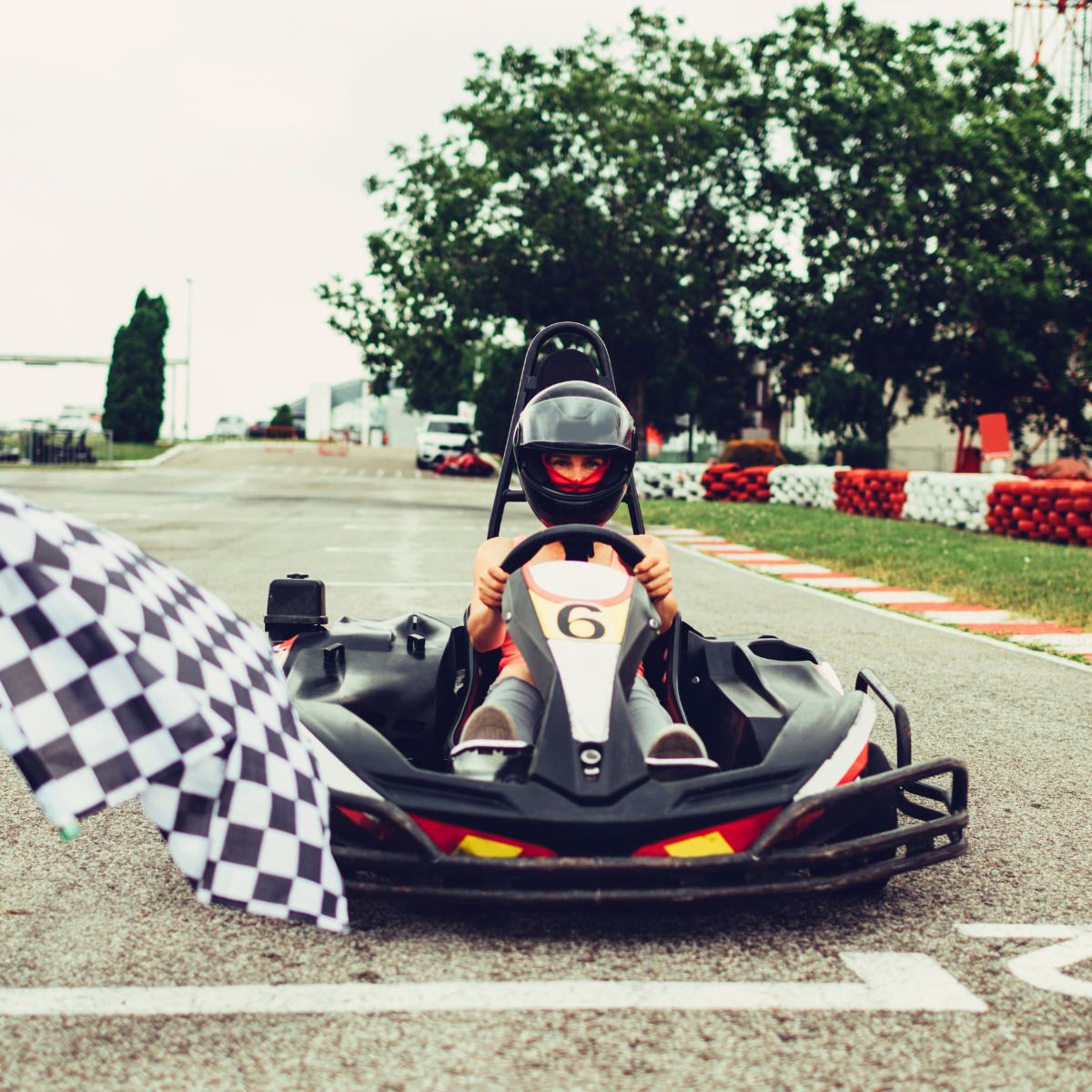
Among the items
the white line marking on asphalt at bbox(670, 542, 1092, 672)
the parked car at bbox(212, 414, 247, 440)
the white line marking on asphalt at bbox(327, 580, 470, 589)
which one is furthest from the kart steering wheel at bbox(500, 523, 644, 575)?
the parked car at bbox(212, 414, 247, 440)

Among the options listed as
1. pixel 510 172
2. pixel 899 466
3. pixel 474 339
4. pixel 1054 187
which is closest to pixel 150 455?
pixel 474 339

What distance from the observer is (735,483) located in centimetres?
2473

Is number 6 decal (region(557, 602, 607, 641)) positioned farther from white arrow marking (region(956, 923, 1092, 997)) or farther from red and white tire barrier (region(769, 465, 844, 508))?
red and white tire barrier (region(769, 465, 844, 508))

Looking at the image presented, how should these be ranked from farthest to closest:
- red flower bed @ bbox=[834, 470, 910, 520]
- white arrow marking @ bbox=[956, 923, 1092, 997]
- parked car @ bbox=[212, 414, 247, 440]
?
parked car @ bbox=[212, 414, 247, 440] → red flower bed @ bbox=[834, 470, 910, 520] → white arrow marking @ bbox=[956, 923, 1092, 997]

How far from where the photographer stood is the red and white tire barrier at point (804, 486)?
22.1m

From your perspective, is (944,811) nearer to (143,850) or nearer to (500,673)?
(500,673)

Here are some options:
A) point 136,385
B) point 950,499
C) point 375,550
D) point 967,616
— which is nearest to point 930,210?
point 950,499

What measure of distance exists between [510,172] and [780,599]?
900 inches

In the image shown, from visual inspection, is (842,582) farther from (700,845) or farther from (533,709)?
(700,845)

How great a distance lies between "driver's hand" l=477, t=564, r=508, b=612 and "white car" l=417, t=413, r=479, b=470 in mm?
37107

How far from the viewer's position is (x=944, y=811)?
12.8 feet

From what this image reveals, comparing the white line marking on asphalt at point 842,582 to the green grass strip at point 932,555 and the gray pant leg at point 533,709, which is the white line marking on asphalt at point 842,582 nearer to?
the green grass strip at point 932,555

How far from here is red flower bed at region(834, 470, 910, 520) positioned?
19.6 m

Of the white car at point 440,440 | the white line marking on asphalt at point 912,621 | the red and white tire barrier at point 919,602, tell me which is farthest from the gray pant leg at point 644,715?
the white car at point 440,440
